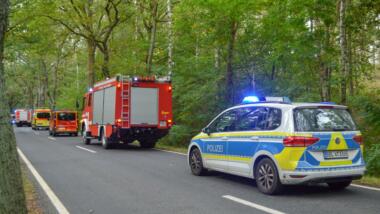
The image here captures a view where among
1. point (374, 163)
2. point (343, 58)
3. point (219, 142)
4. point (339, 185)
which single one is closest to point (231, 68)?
point (343, 58)

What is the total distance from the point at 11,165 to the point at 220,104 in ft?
50.5

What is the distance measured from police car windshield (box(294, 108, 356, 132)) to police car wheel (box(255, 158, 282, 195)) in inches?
34.6

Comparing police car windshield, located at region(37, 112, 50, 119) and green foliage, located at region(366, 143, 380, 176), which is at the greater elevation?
police car windshield, located at region(37, 112, 50, 119)

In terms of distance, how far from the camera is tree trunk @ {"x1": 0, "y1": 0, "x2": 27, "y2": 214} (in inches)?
223

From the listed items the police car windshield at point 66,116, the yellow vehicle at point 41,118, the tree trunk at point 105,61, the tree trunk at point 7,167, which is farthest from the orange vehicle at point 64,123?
→ the tree trunk at point 7,167

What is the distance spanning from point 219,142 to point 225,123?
1.43 ft

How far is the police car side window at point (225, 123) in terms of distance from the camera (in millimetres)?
10095

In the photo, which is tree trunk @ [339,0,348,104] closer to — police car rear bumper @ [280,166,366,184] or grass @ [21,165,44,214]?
police car rear bumper @ [280,166,366,184]

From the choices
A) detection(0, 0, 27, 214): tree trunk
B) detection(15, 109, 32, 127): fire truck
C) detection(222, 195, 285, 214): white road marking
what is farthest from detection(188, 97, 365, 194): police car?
detection(15, 109, 32, 127): fire truck

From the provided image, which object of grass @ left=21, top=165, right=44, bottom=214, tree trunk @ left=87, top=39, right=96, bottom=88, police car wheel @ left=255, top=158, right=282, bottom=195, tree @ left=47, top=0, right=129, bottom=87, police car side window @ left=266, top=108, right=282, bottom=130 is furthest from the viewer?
tree trunk @ left=87, top=39, right=96, bottom=88

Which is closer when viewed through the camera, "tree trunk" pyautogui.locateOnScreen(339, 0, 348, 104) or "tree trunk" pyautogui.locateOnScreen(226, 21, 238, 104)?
"tree trunk" pyautogui.locateOnScreen(339, 0, 348, 104)

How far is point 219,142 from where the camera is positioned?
10.4 meters

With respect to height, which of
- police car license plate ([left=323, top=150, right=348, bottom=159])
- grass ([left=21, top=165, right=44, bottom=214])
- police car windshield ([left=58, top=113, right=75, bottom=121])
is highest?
police car windshield ([left=58, top=113, right=75, bottom=121])

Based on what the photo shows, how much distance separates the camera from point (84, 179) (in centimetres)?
1105
